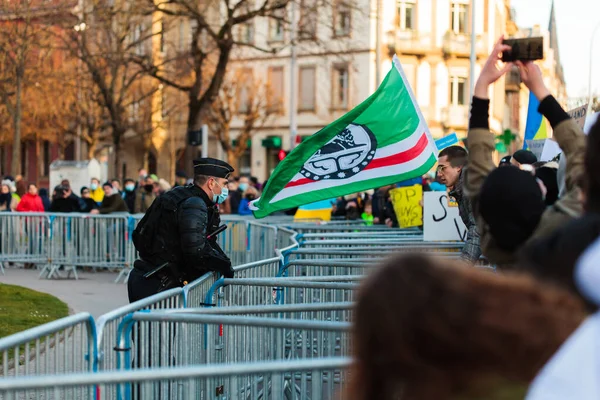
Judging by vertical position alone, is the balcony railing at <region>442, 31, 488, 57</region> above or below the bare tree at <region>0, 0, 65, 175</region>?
above

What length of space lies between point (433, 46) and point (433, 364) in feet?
169

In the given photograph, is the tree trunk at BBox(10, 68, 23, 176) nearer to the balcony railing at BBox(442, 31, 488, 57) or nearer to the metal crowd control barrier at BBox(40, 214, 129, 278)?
the metal crowd control barrier at BBox(40, 214, 129, 278)

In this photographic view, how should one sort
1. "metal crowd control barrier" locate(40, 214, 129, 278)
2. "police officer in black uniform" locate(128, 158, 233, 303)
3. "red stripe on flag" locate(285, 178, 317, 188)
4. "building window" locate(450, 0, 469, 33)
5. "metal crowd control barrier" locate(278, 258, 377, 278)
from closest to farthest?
1. "police officer in black uniform" locate(128, 158, 233, 303)
2. "metal crowd control barrier" locate(278, 258, 377, 278)
3. "red stripe on flag" locate(285, 178, 317, 188)
4. "metal crowd control barrier" locate(40, 214, 129, 278)
5. "building window" locate(450, 0, 469, 33)

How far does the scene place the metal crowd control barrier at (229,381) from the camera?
333cm

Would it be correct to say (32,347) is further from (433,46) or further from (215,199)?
(433,46)

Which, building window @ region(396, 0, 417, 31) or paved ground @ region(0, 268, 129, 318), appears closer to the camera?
paved ground @ region(0, 268, 129, 318)

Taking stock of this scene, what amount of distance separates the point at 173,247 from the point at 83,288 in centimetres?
892

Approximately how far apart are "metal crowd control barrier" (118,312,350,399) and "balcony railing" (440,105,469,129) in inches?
1836

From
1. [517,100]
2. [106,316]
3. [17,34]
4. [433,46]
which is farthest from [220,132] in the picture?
[106,316]

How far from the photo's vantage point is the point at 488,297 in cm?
172

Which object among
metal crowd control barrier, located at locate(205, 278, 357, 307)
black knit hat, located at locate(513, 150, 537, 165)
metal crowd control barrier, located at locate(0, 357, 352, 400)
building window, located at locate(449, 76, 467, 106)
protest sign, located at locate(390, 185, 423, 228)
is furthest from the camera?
building window, located at locate(449, 76, 467, 106)

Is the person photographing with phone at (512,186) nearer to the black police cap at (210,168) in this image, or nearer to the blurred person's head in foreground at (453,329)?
the blurred person's head in foreground at (453,329)

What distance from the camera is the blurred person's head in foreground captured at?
5.60 feet

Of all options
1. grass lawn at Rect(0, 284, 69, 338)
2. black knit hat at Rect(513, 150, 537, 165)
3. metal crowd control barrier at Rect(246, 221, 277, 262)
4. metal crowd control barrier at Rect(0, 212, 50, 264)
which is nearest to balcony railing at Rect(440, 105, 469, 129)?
metal crowd control barrier at Rect(0, 212, 50, 264)
